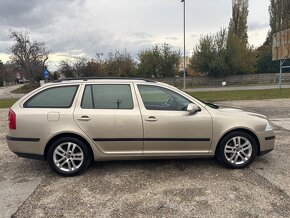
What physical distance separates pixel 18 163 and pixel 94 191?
82.2 inches

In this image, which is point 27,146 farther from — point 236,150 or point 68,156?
point 236,150

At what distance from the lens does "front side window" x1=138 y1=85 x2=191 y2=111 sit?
14.4 feet

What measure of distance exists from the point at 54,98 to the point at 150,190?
6.80 feet

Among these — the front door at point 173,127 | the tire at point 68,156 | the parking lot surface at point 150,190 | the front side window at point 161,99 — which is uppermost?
the front side window at point 161,99

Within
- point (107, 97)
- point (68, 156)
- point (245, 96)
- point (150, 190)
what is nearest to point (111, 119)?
point (107, 97)

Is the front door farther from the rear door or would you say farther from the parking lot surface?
the parking lot surface

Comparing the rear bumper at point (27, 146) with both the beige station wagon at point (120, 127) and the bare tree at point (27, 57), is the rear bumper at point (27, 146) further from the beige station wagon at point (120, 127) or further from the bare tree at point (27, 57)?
the bare tree at point (27, 57)

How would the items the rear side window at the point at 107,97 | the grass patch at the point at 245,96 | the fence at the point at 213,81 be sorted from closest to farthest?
1. the rear side window at the point at 107,97
2. the grass patch at the point at 245,96
3. the fence at the point at 213,81

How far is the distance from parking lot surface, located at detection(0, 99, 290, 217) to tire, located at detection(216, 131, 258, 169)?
139 millimetres

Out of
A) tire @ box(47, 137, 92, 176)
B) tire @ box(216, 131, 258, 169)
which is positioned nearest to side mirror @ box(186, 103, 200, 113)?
tire @ box(216, 131, 258, 169)

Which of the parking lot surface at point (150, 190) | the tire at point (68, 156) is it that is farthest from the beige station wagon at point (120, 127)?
the parking lot surface at point (150, 190)

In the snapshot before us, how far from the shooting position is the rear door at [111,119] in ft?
13.8

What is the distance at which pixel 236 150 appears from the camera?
4.46 m

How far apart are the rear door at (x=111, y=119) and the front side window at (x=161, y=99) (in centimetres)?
20
